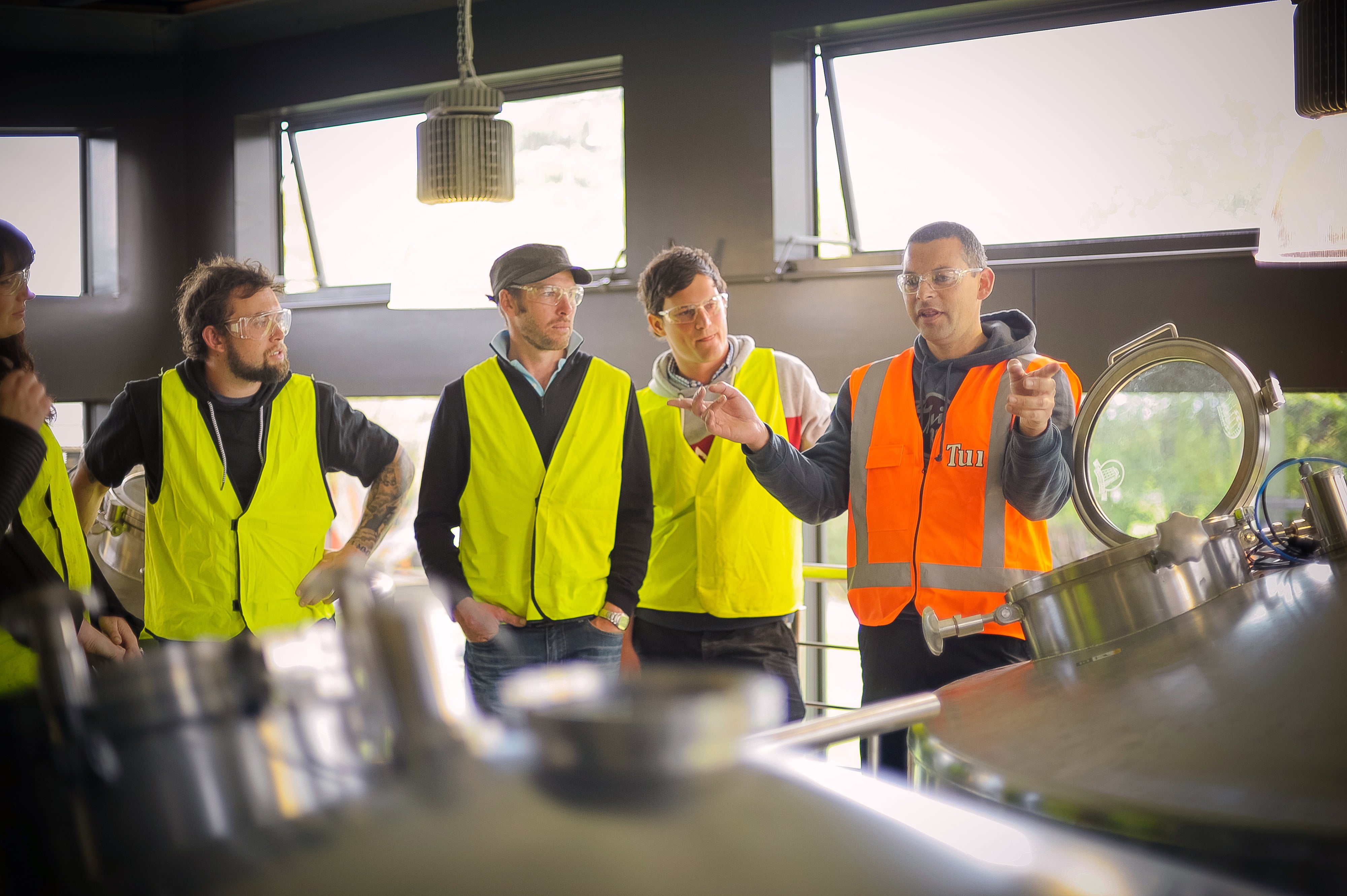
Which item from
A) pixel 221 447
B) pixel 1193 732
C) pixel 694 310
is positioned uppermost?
pixel 694 310

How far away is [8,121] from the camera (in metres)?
4.94

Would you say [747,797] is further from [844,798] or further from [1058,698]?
[1058,698]

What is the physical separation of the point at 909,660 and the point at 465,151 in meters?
2.07

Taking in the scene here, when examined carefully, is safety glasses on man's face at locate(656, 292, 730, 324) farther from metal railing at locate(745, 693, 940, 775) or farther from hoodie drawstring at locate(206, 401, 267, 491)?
metal railing at locate(745, 693, 940, 775)

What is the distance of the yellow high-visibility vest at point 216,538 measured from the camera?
214 cm

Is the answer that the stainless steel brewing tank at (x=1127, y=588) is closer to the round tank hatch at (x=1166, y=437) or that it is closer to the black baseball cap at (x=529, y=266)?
the round tank hatch at (x=1166, y=437)

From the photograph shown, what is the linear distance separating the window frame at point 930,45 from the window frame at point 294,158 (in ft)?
4.02

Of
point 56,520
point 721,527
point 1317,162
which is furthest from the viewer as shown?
point 1317,162

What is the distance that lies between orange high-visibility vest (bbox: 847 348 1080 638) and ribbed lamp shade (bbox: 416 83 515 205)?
1546mm

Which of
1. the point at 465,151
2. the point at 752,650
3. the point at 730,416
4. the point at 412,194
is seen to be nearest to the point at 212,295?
the point at 465,151

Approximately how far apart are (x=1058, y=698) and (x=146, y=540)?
6.63ft

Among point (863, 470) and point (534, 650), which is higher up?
point (863, 470)

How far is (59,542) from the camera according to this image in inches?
65.7

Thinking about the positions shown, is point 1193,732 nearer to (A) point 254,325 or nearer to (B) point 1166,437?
(B) point 1166,437
